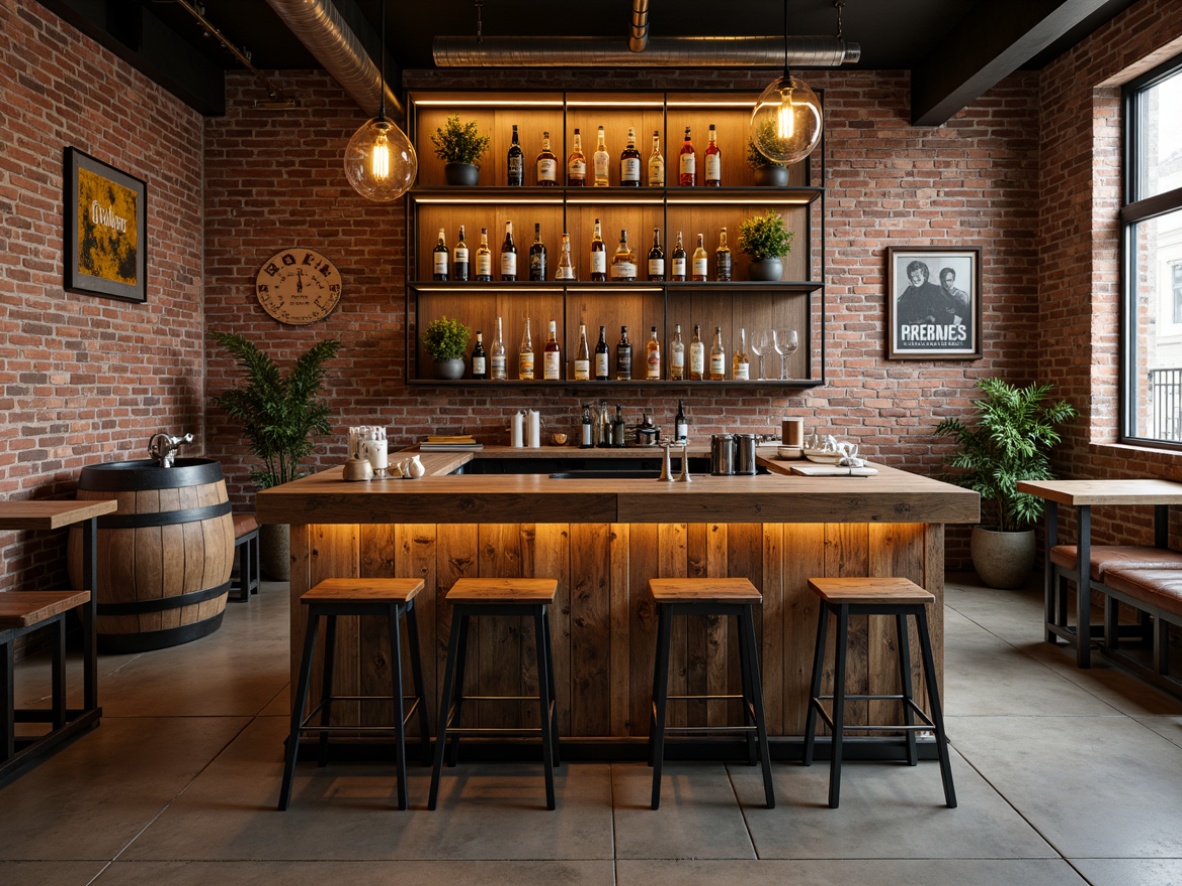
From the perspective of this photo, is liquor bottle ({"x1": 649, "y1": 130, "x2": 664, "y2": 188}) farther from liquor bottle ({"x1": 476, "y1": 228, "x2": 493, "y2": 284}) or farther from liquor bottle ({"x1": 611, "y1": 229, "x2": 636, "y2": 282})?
liquor bottle ({"x1": 476, "y1": 228, "x2": 493, "y2": 284})

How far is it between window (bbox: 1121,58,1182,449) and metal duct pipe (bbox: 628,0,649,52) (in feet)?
9.44

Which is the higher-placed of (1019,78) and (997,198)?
(1019,78)

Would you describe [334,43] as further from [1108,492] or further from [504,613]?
[1108,492]

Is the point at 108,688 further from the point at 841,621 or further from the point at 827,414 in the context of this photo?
the point at 827,414

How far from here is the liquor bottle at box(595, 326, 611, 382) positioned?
5707mm

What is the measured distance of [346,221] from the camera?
593 centimetres

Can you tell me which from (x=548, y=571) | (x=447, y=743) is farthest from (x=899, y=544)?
(x=447, y=743)

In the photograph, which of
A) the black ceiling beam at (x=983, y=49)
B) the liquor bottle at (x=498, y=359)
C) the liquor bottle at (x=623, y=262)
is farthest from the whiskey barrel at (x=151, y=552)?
the black ceiling beam at (x=983, y=49)

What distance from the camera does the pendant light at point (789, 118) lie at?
3211 mm

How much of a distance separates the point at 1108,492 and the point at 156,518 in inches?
174

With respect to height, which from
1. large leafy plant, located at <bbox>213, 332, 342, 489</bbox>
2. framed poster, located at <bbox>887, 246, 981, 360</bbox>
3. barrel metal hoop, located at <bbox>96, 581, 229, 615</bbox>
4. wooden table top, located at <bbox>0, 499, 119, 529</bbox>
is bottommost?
barrel metal hoop, located at <bbox>96, 581, 229, 615</bbox>

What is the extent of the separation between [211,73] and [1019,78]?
17.5 feet

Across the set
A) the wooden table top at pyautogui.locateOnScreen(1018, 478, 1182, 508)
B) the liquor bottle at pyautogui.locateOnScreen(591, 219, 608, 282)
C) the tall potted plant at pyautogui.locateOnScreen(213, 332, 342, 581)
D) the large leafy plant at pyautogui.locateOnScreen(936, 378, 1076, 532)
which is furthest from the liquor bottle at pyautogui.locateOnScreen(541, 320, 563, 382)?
the wooden table top at pyautogui.locateOnScreen(1018, 478, 1182, 508)

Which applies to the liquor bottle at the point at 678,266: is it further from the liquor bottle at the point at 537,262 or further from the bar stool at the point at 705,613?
the bar stool at the point at 705,613
